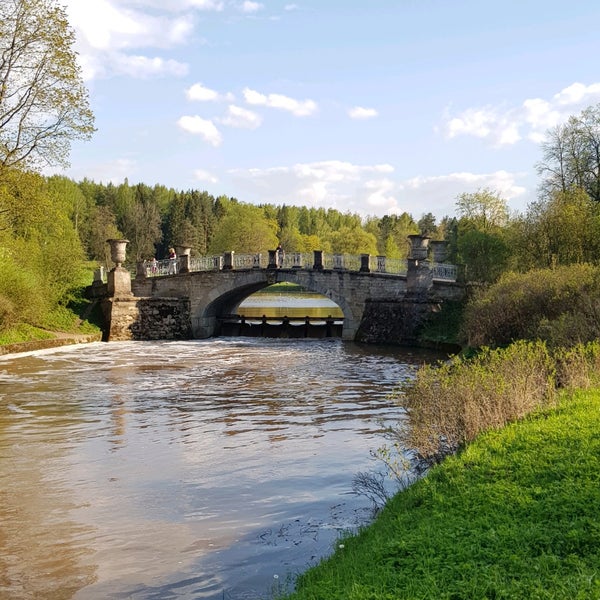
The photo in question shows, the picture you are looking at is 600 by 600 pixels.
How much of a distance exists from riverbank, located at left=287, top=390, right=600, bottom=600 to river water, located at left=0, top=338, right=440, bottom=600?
120cm

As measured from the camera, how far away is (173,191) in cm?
11569

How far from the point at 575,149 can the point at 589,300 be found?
2698 cm

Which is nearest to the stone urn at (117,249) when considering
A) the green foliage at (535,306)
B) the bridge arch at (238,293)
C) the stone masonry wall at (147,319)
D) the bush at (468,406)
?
the stone masonry wall at (147,319)

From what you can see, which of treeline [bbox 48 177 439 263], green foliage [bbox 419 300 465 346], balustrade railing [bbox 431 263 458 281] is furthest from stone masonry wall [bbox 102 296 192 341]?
treeline [bbox 48 177 439 263]

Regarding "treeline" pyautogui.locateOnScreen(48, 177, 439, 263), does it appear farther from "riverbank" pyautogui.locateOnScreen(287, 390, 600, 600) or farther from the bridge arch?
"riverbank" pyautogui.locateOnScreen(287, 390, 600, 600)

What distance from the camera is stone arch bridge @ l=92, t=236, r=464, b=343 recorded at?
28.0 metres

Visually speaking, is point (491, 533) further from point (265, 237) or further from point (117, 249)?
point (265, 237)

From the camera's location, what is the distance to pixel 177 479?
9.17 m

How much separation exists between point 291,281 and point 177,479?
22535mm

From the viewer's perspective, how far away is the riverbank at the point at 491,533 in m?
4.07

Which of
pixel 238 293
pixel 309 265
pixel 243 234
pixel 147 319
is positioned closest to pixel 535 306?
pixel 309 265

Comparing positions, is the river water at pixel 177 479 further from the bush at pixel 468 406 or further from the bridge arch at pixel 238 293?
the bridge arch at pixel 238 293

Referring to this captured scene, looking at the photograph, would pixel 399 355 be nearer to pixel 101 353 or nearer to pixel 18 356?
pixel 101 353

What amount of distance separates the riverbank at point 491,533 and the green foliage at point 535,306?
26.2ft
